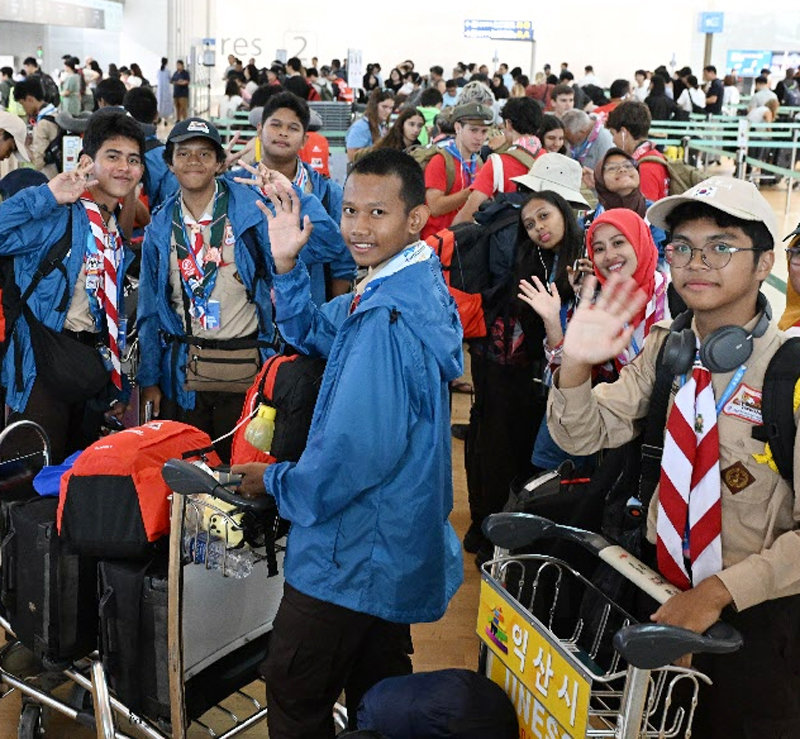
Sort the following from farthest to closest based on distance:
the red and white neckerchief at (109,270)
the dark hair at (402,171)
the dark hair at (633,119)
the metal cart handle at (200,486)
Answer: the dark hair at (633,119)
the red and white neckerchief at (109,270)
the dark hair at (402,171)
the metal cart handle at (200,486)

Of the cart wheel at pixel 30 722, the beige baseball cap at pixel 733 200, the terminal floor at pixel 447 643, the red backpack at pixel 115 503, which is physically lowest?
the terminal floor at pixel 447 643

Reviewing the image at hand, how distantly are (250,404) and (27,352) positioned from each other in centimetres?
145

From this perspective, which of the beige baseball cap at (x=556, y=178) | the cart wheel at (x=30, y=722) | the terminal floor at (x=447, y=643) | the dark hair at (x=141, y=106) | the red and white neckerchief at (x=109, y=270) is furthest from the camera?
the dark hair at (x=141, y=106)

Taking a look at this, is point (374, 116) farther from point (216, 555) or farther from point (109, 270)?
point (216, 555)

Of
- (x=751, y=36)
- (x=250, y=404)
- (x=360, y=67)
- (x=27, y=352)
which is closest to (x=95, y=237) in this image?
(x=27, y=352)

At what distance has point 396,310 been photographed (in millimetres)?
2207

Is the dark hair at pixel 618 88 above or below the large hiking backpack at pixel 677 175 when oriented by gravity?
above

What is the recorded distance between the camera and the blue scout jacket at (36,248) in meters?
3.61

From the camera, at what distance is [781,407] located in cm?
195

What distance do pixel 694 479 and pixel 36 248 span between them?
8.05 feet

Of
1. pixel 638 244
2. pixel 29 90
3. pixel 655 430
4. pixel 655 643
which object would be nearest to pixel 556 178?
pixel 638 244

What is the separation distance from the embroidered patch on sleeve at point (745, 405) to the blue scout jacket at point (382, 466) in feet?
1.87

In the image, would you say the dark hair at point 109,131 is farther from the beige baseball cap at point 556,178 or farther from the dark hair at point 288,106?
the beige baseball cap at point 556,178

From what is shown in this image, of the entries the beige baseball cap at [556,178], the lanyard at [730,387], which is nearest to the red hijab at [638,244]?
the beige baseball cap at [556,178]
